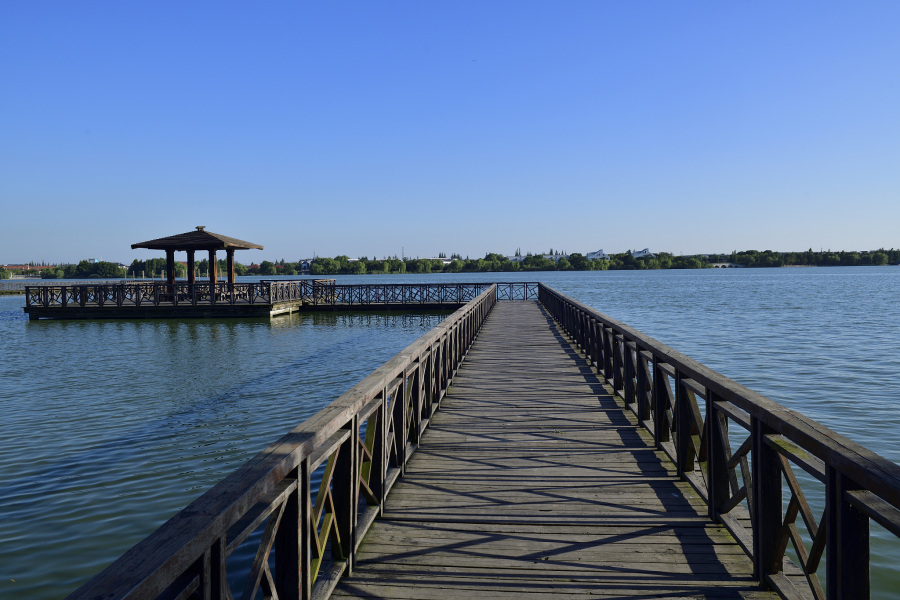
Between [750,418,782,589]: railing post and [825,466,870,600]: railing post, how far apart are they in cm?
60

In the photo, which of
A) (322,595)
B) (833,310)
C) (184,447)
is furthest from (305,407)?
(833,310)

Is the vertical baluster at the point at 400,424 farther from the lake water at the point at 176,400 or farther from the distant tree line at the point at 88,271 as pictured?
the distant tree line at the point at 88,271

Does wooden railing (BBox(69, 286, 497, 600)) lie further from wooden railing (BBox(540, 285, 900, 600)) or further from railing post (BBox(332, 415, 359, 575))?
wooden railing (BBox(540, 285, 900, 600))

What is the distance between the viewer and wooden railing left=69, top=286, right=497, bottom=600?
1.48 meters

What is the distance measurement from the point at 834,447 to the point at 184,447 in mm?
7296

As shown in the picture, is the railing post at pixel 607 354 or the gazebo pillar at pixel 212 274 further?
the gazebo pillar at pixel 212 274

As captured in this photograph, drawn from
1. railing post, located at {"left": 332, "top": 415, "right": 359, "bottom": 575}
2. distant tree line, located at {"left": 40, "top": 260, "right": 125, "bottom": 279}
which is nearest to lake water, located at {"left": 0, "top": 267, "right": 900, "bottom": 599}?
railing post, located at {"left": 332, "top": 415, "right": 359, "bottom": 575}

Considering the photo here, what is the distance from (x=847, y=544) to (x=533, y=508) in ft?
6.26

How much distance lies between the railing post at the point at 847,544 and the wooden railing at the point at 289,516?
1.95 metres

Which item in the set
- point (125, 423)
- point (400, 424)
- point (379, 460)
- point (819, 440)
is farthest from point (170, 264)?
point (819, 440)

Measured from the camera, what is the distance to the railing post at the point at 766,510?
271 centimetres

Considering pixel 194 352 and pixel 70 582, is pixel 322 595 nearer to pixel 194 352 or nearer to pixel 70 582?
pixel 70 582

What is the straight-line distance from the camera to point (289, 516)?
2.37 m

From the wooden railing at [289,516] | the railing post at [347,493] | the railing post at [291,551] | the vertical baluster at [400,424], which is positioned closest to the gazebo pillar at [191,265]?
the wooden railing at [289,516]
